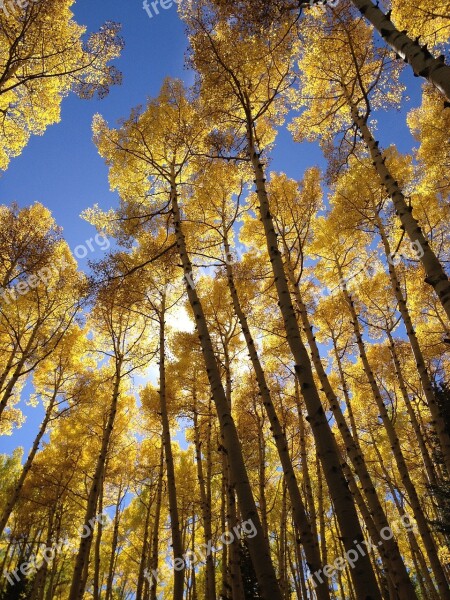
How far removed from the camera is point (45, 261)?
955 centimetres

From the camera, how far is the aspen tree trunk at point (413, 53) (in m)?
3.54

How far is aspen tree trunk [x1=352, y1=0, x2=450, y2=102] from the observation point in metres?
3.54

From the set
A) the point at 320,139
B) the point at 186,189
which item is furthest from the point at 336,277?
the point at 186,189

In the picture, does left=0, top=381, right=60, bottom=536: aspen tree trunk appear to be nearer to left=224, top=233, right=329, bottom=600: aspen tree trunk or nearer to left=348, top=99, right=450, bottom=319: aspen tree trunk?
left=224, top=233, right=329, bottom=600: aspen tree trunk

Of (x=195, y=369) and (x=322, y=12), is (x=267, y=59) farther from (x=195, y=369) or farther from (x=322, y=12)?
(x=195, y=369)

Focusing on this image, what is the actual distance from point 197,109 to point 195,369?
7996 mm

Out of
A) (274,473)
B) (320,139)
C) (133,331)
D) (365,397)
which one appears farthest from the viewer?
(274,473)

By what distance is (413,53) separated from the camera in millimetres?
3879

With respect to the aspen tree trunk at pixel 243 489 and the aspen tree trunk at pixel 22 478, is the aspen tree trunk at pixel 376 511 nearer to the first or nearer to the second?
the aspen tree trunk at pixel 243 489

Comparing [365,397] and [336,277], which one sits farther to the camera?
[365,397]
